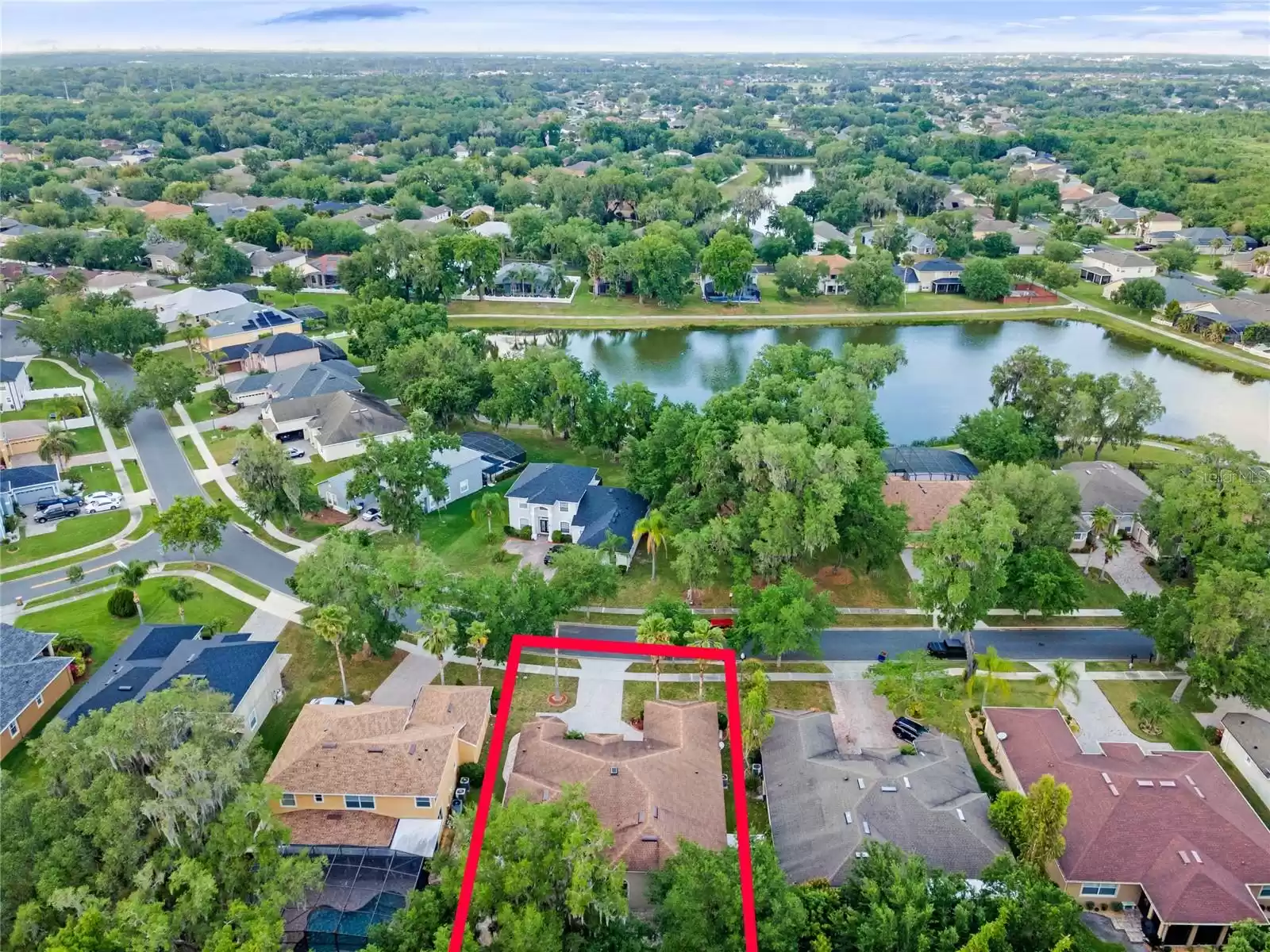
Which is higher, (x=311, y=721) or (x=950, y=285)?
(x=311, y=721)

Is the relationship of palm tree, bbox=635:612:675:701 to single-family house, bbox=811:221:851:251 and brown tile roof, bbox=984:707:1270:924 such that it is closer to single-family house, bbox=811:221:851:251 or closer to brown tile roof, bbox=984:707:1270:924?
brown tile roof, bbox=984:707:1270:924

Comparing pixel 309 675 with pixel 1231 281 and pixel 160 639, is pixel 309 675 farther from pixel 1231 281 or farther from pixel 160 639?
pixel 1231 281

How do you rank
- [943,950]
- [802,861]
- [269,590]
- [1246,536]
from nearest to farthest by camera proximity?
[943,950] < [802,861] < [1246,536] < [269,590]

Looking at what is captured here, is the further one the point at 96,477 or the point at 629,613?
the point at 96,477

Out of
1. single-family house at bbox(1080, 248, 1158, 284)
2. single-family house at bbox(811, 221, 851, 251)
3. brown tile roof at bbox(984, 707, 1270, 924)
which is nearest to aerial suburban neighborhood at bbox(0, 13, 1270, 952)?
brown tile roof at bbox(984, 707, 1270, 924)

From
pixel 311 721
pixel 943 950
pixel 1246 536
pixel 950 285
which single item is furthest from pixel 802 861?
pixel 950 285

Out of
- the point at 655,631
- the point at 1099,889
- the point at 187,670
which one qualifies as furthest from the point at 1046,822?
the point at 187,670

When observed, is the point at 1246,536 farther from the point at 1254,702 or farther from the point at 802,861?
the point at 802,861
